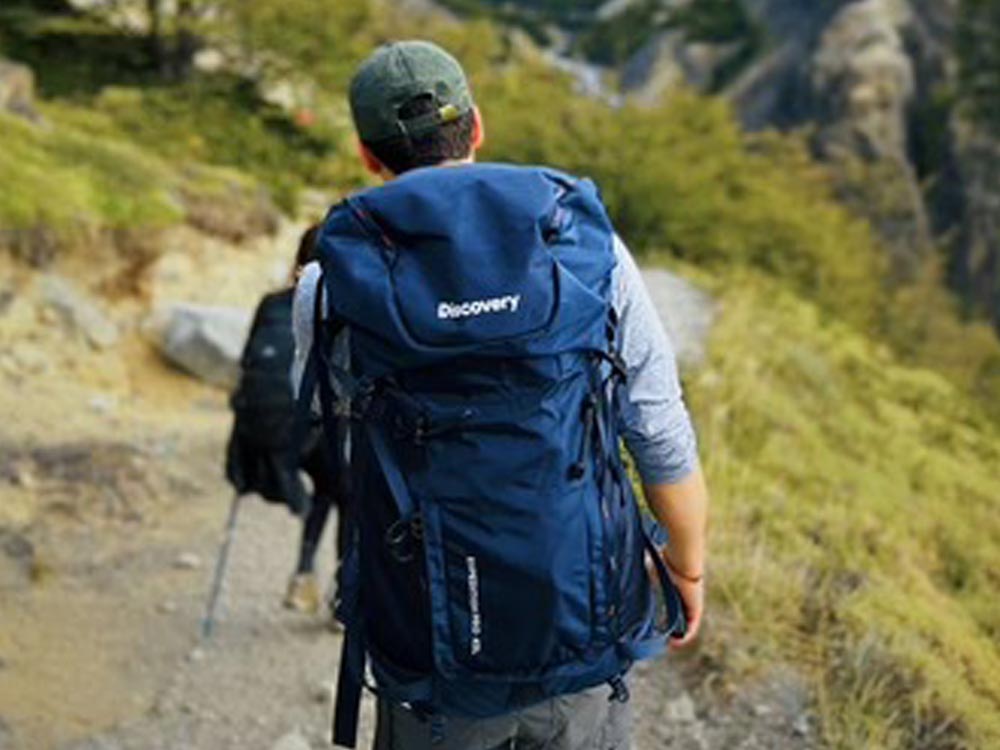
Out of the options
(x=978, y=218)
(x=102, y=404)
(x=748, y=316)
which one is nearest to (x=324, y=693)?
(x=102, y=404)

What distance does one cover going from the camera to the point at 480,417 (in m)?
1.83

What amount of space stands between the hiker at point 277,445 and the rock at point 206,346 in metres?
3.65

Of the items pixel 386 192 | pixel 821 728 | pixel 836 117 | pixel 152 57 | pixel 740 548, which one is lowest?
pixel 836 117

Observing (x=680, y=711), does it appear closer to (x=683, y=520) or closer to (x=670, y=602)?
(x=670, y=602)

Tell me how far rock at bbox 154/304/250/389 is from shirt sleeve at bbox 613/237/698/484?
688cm

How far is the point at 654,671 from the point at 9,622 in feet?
8.48

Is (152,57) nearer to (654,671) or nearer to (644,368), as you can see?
(654,671)

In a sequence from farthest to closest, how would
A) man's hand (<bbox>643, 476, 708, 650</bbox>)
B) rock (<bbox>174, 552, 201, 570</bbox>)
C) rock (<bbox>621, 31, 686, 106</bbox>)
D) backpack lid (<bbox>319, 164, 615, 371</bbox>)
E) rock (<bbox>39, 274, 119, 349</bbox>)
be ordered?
rock (<bbox>621, 31, 686, 106</bbox>), rock (<bbox>39, 274, 119, 349</bbox>), rock (<bbox>174, 552, 201, 570</bbox>), man's hand (<bbox>643, 476, 708, 650</bbox>), backpack lid (<bbox>319, 164, 615, 371</bbox>)

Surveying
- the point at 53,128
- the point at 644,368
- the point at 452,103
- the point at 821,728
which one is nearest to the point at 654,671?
the point at 821,728

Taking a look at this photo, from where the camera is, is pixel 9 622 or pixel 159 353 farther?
pixel 159 353

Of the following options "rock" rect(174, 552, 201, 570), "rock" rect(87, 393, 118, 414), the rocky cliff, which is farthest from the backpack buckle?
the rocky cliff

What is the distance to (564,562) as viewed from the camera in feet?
6.16

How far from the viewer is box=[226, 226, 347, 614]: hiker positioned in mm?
4719

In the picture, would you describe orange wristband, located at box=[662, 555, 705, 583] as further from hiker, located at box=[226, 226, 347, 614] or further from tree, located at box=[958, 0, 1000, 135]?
tree, located at box=[958, 0, 1000, 135]
